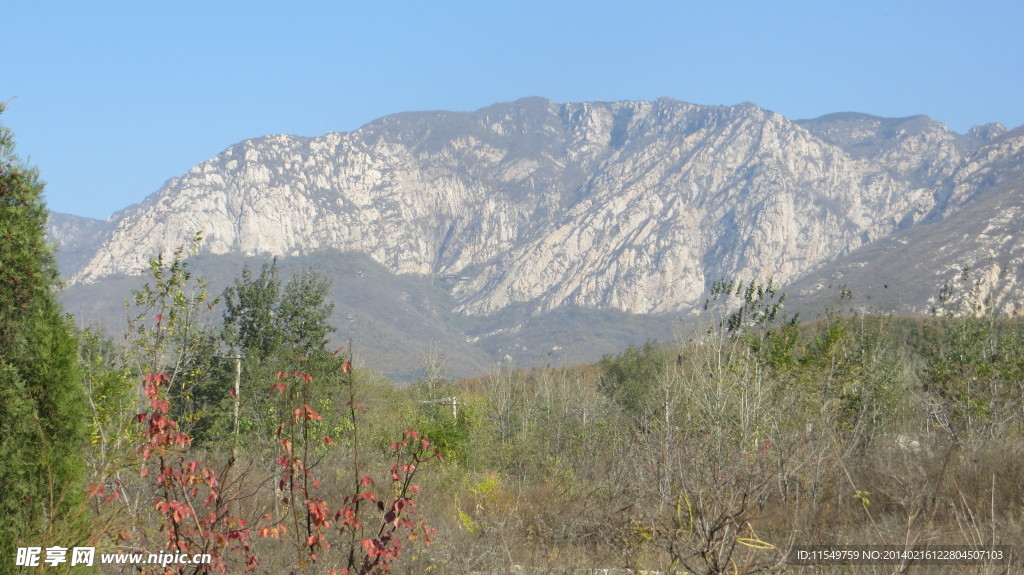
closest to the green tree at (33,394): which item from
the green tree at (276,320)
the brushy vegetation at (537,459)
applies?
the brushy vegetation at (537,459)

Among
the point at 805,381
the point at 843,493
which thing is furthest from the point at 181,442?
the point at 805,381

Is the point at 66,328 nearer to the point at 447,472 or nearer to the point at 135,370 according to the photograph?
the point at 135,370

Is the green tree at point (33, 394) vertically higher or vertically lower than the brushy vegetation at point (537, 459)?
higher

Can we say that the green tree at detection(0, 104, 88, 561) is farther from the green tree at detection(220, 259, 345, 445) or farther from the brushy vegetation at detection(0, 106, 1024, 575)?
the green tree at detection(220, 259, 345, 445)

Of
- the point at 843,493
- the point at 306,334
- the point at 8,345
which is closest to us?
the point at 8,345

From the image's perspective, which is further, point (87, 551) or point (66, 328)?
point (66, 328)

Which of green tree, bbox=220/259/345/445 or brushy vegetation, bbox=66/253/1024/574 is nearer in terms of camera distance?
brushy vegetation, bbox=66/253/1024/574

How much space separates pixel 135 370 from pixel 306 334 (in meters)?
18.4

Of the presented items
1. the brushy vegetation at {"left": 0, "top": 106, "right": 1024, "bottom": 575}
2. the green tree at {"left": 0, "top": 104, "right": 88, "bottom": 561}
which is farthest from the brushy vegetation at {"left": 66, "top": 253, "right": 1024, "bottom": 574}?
the green tree at {"left": 0, "top": 104, "right": 88, "bottom": 561}

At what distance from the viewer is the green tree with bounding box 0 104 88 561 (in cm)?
525

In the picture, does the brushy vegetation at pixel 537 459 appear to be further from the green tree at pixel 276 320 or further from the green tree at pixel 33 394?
the green tree at pixel 33 394

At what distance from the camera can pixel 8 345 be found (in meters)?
5.42

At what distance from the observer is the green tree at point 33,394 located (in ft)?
17.2

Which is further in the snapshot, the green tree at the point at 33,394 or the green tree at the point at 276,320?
the green tree at the point at 276,320
